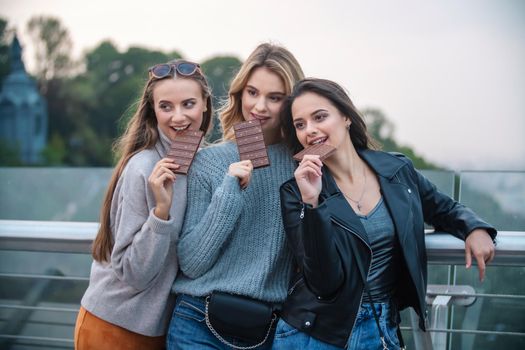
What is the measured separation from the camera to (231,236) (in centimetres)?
245

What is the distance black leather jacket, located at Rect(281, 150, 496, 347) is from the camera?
2211 mm

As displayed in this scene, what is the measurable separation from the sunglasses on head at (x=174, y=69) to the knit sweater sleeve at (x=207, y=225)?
1.49ft

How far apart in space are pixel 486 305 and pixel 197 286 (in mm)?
1433

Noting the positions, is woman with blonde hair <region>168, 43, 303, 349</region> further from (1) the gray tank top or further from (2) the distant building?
(2) the distant building

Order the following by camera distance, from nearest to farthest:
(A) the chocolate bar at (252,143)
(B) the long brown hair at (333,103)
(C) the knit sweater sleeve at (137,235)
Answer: (C) the knit sweater sleeve at (137,235) < (A) the chocolate bar at (252,143) < (B) the long brown hair at (333,103)

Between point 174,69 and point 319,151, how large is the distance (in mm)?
662

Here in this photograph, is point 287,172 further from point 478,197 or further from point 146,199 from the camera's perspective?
point 478,197

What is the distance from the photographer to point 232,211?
234cm

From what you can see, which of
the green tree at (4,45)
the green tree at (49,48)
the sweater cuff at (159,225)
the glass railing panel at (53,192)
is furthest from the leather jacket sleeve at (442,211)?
the green tree at (49,48)

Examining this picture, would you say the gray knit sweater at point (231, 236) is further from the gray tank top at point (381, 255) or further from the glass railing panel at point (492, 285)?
the glass railing panel at point (492, 285)

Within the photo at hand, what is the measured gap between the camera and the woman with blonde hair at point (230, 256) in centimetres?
235

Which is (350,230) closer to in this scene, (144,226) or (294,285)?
(294,285)

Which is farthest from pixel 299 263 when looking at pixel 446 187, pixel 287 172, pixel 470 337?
pixel 470 337

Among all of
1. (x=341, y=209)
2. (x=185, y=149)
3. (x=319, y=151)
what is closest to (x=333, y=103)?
(x=319, y=151)
